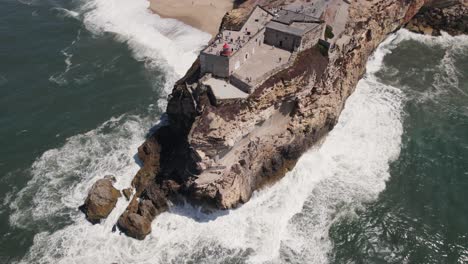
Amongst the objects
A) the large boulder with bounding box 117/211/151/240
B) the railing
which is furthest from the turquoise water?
the large boulder with bounding box 117/211/151/240

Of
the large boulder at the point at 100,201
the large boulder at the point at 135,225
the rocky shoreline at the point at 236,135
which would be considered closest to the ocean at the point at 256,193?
the large boulder at the point at 135,225

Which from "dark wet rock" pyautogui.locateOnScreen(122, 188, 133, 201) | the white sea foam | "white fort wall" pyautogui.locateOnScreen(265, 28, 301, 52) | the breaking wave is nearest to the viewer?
the white sea foam

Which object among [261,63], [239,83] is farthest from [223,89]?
[261,63]

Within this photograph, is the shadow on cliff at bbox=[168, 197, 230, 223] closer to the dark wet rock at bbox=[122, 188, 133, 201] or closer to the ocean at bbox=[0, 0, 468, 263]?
the ocean at bbox=[0, 0, 468, 263]

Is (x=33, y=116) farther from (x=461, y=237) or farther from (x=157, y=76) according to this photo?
(x=461, y=237)

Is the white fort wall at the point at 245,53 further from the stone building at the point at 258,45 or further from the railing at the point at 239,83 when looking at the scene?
the railing at the point at 239,83
